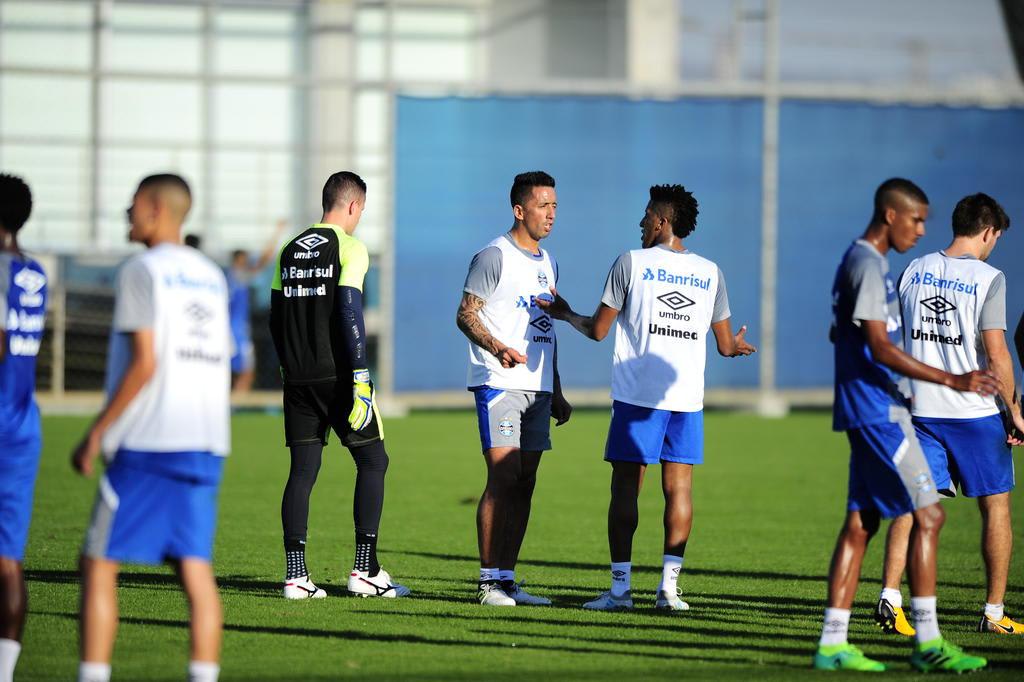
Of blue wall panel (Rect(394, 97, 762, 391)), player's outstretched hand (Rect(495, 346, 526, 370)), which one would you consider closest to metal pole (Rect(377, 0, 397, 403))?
blue wall panel (Rect(394, 97, 762, 391))

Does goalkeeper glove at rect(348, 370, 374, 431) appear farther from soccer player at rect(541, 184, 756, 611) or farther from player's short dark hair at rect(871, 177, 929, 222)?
player's short dark hair at rect(871, 177, 929, 222)

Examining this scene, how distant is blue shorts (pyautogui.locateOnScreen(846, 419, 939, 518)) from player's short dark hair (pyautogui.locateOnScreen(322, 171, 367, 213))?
11.5 feet

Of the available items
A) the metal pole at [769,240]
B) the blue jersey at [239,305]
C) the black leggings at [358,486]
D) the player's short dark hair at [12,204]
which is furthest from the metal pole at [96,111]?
the player's short dark hair at [12,204]

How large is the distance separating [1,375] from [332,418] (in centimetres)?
282

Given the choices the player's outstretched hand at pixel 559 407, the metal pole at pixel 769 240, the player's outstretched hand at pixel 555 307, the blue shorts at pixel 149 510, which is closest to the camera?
the blue shorts at pixel 149 510

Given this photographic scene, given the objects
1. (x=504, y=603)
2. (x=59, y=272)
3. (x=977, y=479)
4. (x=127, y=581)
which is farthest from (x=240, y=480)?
(x=59, y=272)

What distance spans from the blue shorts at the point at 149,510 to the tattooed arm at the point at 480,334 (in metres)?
3.03

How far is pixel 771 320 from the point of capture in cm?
2397

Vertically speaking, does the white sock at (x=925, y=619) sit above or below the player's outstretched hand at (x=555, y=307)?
below

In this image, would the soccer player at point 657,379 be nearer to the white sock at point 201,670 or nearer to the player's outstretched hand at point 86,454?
the white sock at point 201,670

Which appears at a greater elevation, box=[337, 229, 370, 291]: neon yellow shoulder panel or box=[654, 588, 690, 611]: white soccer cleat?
box=[337, 229, 370, 291]: neon yellow shoulder panel

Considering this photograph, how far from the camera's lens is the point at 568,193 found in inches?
921

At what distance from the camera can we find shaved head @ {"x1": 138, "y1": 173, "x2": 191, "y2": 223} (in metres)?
5.66

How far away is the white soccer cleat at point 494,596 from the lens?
330 inches
